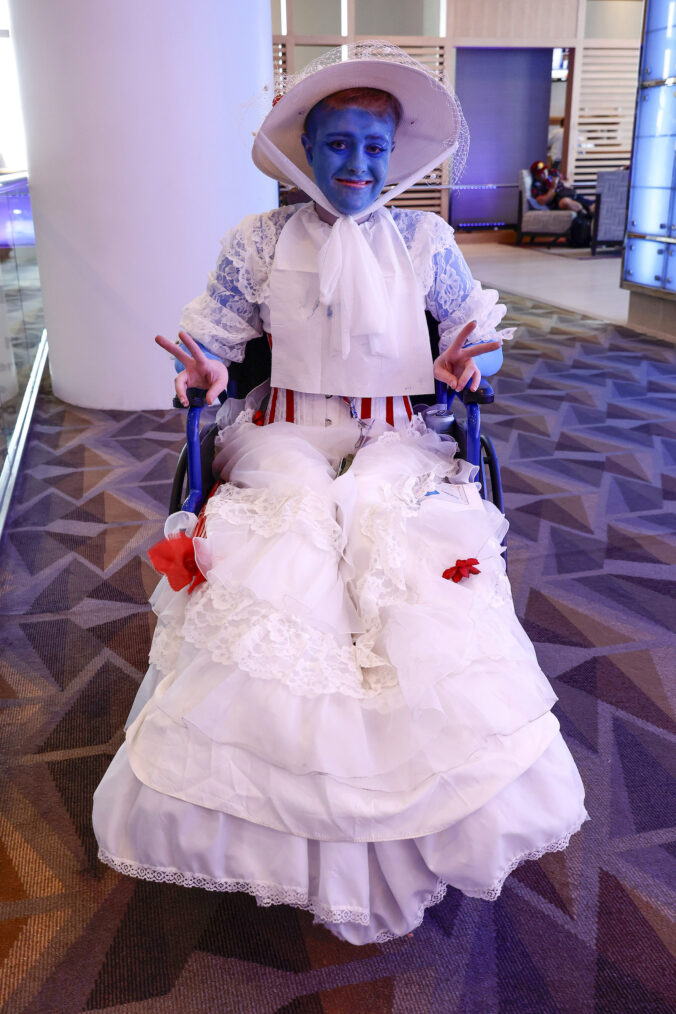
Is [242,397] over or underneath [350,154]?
underneath

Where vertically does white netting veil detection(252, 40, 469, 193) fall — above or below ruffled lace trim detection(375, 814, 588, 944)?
above

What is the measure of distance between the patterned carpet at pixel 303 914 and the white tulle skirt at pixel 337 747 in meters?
0.18

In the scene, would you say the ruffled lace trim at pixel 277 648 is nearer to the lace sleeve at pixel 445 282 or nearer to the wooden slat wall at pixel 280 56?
the lace sleeve at pixel 445 282

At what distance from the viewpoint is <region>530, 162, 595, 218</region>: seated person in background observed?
1255 centimetres

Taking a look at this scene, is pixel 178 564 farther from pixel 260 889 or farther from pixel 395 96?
pixel 395 96

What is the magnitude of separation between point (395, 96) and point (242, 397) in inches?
30.8

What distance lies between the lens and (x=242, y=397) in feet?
7.11

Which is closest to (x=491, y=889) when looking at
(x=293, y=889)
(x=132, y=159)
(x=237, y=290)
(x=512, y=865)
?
(x=512, y=865)

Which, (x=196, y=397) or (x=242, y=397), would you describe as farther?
(x=242, y=397)

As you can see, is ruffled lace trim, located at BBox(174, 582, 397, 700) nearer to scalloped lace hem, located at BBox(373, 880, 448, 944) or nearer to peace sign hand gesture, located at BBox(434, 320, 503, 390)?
scalloped lace hem, located at BBox(373, 880, 448, 944)

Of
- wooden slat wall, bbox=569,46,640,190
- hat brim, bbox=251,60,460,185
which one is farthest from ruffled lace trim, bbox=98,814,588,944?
wooden slat wall, bbox=569,46,640,190

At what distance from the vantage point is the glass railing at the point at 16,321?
3.58 meters

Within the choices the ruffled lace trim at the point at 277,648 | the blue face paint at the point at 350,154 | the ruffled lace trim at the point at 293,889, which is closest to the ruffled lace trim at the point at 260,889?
the ruffled lace trim at the point at 293,889

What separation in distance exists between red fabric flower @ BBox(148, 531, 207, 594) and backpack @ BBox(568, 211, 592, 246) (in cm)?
1193
